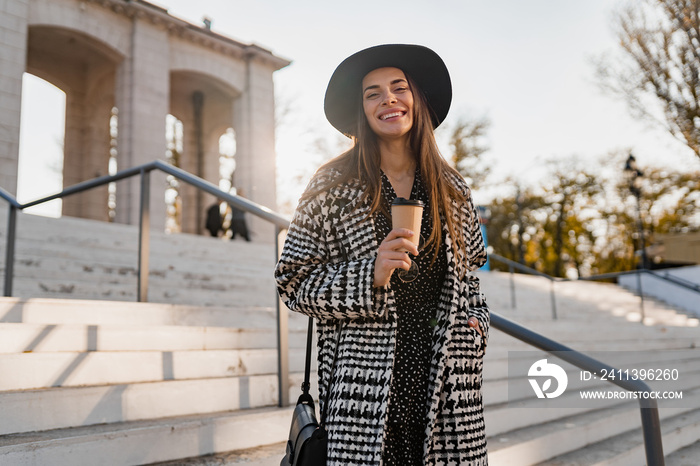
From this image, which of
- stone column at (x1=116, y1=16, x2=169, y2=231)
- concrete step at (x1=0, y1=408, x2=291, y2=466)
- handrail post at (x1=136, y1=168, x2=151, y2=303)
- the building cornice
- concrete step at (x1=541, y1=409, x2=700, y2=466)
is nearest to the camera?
concrete step at (x1=0, y1=408, x2=291, y2=466)

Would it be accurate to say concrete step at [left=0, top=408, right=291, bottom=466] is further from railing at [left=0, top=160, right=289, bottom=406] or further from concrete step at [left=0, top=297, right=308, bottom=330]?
concrete step at [left=0, top=297, right=308, bottom=330]

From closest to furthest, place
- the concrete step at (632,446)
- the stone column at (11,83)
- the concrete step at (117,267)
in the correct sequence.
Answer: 1. the concrete step at (632,446)
2. the concrete step at (117,267)
3. the stone column at (11,83)

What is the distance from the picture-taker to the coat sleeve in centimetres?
159

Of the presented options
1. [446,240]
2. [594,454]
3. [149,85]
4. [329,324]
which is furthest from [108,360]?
[149,85]

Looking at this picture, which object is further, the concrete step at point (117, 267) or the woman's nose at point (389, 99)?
the concrete step at point (117, 267)

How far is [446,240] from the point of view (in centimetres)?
178

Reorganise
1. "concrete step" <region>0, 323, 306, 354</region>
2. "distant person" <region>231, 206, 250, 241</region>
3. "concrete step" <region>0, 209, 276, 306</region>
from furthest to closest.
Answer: "distant person" <region>231, 206, 250, 241</region> → "concrete step" <region>0, 209, 276, 306</region> → "concrete step" <region>0, 323, 306, 354</region>

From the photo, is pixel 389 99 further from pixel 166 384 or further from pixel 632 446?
pixel 632 446

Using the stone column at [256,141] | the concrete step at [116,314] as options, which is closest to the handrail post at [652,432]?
the concrete step at [116,314]

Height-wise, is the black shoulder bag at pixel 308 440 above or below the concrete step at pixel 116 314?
below

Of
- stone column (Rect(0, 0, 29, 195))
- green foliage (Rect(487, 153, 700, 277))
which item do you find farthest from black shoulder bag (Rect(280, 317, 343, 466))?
green foliage (Rect(487, 153, 700, 277))

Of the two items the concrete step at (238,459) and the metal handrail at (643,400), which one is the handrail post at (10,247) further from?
the metal handrail at (643,400)

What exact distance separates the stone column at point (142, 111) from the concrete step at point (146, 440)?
11590mm

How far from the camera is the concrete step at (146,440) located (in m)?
2.42
